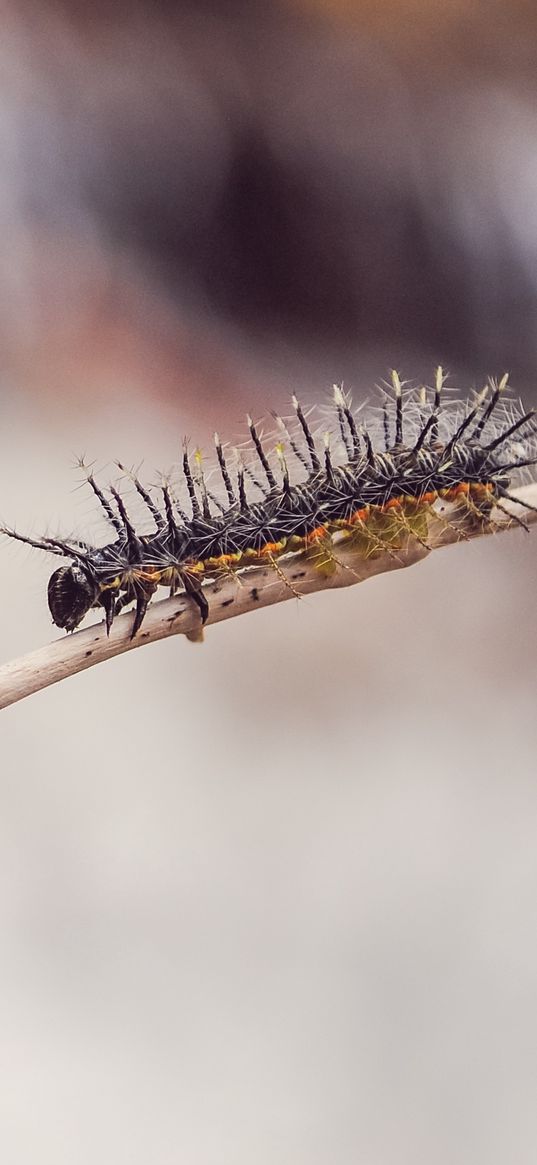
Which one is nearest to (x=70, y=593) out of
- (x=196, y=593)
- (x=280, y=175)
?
(x=196, y=593)

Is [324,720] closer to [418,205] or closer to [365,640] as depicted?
[365,640]

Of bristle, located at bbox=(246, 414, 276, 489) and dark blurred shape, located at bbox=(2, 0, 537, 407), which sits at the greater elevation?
dark blurred shape, located at bbox=(2, 0, 537, 407)

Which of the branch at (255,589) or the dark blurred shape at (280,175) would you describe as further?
the dark blurred shape at (280,175)

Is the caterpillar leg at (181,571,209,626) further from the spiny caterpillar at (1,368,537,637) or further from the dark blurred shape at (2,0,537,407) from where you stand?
the dark blurred shape at (2,0,537,407)

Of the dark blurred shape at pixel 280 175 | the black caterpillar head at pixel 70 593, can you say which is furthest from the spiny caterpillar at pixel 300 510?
the dark blurred shape at pixel 280 175

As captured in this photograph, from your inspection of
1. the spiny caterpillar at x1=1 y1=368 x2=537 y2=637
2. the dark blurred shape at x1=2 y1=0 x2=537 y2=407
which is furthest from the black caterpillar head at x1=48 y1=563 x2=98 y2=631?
the dark blurred shape at x1=2 y1=0 x2=537 y2=407

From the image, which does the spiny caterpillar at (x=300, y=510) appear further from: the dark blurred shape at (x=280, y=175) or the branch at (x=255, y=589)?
the dark blurred shape at (x=280, y=175)

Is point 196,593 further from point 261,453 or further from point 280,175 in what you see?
point 280,175
